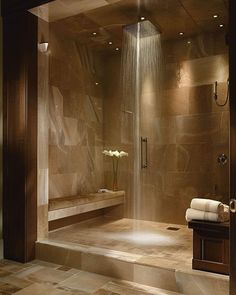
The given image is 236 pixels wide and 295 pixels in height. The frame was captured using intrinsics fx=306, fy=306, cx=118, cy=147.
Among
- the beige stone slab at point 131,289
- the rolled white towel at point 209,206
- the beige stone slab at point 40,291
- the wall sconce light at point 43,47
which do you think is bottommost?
the beige stone slab at point 40,291

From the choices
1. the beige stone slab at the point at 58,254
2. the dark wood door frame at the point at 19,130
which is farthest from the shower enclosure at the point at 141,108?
the beige stone slab at the point at 58,254

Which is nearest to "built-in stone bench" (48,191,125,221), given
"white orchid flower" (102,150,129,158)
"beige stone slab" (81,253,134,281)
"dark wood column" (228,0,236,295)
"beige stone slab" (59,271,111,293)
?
"white orchid flower" (102,150,129,158)

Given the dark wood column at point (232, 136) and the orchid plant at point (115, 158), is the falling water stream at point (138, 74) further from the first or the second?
the dark wood column at point (232, 136)

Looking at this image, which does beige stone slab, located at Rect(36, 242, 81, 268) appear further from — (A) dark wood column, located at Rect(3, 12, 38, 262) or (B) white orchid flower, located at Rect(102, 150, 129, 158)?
(B) white orchid flower, located at Rect(102, 150, 129, 158)

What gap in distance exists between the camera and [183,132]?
185 inches

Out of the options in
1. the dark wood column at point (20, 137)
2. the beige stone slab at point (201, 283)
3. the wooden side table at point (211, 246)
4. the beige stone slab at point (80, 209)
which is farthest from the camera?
the beige stone slab at point (80, 209)

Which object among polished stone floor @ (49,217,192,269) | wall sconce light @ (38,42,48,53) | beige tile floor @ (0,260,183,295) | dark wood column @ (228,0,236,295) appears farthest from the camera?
wall sconce light @ (38,42,48,53)

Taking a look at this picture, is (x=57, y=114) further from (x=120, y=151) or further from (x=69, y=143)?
(x=120, y=151)

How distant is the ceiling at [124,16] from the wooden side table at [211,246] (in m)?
2.47

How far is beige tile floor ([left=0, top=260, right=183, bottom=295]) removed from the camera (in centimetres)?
265

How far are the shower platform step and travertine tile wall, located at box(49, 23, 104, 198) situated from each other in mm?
1257

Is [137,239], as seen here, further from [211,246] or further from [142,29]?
[142,29]

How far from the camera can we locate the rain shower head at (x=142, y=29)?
14.8 feet

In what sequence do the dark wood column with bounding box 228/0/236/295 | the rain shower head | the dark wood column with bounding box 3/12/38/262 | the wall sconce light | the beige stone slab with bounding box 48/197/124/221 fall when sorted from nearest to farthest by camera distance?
the dark wood column with bounding box 228/0/236/295, the dark wood column with bounding box 3/12/38/262, the wall sconce light, the beige stone slab with bounding box 48/197/124/221, the rain shower head
